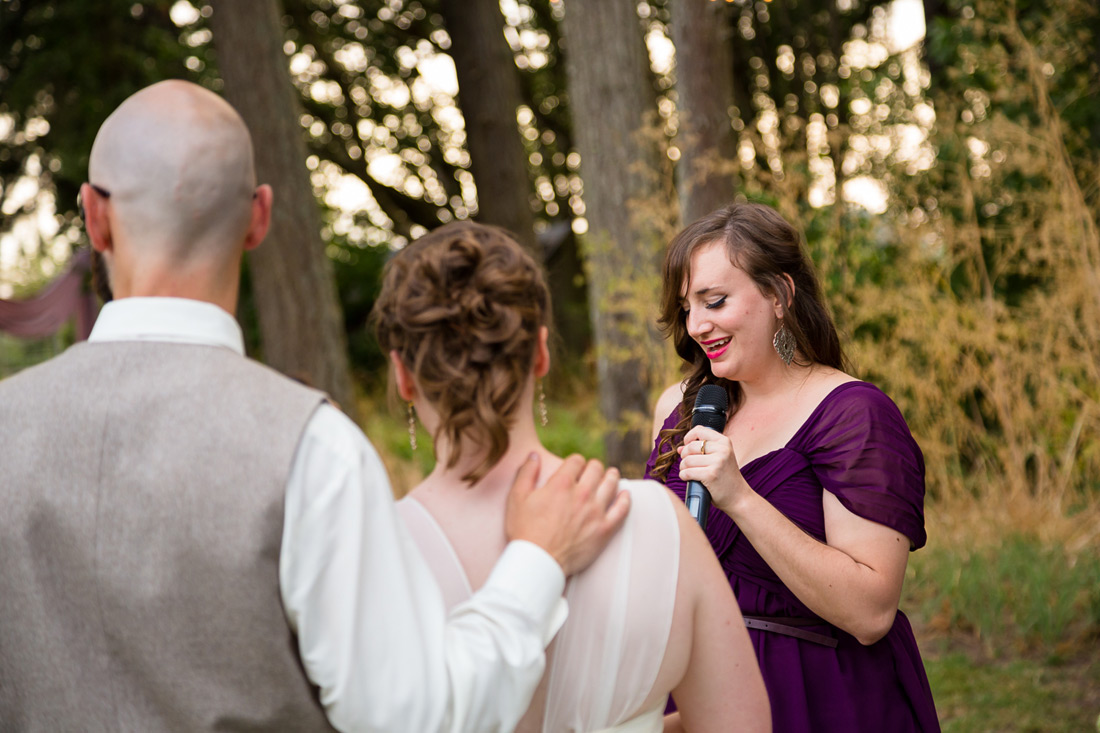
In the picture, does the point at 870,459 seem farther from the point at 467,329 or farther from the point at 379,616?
the point at 379,616

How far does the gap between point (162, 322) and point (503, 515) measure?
0.65m

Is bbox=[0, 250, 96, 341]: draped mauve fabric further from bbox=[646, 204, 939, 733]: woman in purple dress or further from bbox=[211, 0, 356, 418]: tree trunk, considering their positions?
bbox=[646, 204, 939, 733]: woman in purple dress

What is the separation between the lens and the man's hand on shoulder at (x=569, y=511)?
1669 mm

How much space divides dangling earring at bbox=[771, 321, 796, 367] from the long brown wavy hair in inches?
0.5

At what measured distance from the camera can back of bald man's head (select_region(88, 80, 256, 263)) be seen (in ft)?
5.43

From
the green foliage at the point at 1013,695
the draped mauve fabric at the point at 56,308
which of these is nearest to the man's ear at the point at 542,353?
the green foliage at the point at 1013,695

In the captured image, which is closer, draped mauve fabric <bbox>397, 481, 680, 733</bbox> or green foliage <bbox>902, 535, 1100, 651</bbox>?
draped mauve fabric <bbox>397, 481, 680, 733</bbox>

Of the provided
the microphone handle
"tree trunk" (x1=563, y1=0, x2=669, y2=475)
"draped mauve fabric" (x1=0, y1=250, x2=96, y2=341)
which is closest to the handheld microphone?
the microphone handle

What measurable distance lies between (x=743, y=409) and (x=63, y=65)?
34.0 feet

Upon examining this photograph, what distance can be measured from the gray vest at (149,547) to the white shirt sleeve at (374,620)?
45mm

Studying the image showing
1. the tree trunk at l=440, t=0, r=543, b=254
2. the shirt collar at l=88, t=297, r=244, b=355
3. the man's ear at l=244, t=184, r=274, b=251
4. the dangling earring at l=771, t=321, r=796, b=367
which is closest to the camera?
the shirt collar at l=88, t=297, r=244, b=355

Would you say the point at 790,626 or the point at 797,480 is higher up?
the point at 797,480

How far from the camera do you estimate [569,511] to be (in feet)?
5.55

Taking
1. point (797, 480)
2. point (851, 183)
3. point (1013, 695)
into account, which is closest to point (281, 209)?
point (851, 183)
